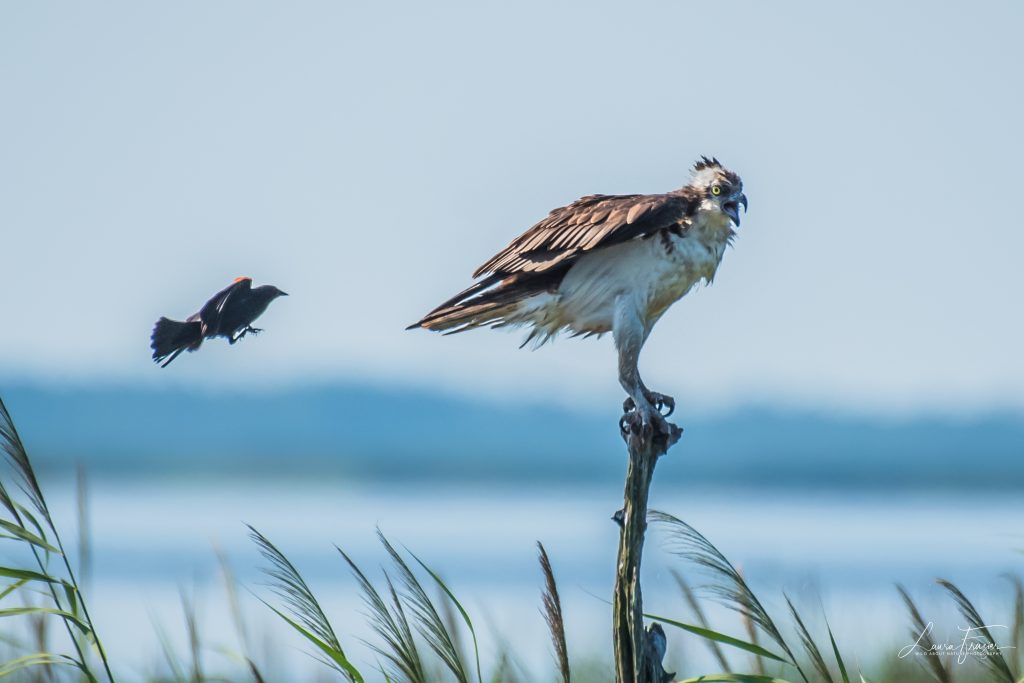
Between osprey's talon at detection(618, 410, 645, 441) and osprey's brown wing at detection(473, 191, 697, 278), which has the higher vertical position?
osprey's brown wing at detection(473, 191, 697, 278)

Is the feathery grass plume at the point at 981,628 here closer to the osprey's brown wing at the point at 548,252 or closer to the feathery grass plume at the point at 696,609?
the feathery grass plume at the point at 696,609

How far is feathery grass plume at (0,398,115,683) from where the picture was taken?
4.29m

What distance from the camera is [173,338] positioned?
4871mm

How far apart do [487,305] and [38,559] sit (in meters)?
2.18

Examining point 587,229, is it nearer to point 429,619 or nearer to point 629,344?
point 629,344

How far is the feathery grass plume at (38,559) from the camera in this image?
4293mm

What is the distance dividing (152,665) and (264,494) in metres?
40.6

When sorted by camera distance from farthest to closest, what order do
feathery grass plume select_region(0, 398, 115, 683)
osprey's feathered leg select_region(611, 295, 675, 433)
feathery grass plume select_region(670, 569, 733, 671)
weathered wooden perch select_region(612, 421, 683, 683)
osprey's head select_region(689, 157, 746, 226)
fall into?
osprey's head select_region(689, 157, 746, 226)
osprey's feathered leg select_region(611, 295, 675, 433)
feathery grass plume select_region(670, 569, 733, 671)
weathered wooden perch select_region(612, 421, 683, 683)
feathery grass plume select_region(0, 398, 115, 683)

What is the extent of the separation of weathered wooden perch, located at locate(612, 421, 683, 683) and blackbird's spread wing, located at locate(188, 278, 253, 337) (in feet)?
4.47

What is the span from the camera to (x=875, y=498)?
4956 cm

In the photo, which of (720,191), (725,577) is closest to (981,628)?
(725,577)

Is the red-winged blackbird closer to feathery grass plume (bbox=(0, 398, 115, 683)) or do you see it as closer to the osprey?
feathery grass plume (bbox=(0, 398, 115, 683))

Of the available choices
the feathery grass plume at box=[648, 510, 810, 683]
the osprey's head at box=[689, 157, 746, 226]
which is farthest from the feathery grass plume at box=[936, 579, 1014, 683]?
the osprey's head at box=[689, 157, 746, 226]

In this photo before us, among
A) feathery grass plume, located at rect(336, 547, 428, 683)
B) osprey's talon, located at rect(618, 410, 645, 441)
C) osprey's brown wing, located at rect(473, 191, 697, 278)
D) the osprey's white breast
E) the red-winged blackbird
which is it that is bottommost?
feathery grass plume, located at rect(336, 547, 428, 683)
